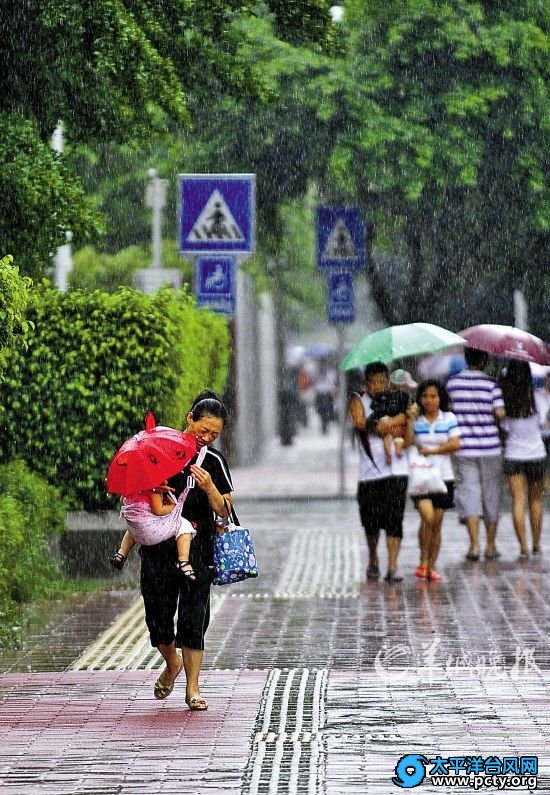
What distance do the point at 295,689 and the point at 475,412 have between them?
7.22 m

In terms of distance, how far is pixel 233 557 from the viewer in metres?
8.86

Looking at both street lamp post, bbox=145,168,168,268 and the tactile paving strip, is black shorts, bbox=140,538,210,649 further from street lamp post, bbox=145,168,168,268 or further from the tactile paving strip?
street lamp post, bbox=145,168,168,268

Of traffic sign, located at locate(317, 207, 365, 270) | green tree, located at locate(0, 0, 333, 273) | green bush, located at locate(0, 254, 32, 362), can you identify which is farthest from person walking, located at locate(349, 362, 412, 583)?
traffic sign, located at locate(317, 207, 365, 270)

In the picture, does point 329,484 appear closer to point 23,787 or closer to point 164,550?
point 164,550

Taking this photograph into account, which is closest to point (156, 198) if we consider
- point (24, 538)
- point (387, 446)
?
point (387, 446)

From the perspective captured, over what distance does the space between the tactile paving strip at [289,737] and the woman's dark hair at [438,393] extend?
5.46m

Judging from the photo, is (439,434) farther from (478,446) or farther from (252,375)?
(252,375)

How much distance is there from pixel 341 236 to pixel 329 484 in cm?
595

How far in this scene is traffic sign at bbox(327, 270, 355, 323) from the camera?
24.0 metres

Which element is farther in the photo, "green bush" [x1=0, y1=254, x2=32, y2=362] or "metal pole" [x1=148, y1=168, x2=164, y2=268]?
"metal pole" [x1=148, y1=168, x2=164, y2=268]

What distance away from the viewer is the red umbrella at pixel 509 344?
15.9 meters

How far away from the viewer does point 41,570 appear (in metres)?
13.2

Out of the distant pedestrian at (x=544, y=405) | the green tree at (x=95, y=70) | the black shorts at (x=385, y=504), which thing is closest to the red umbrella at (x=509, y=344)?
the distant pedestrian at (x=544, y=405)

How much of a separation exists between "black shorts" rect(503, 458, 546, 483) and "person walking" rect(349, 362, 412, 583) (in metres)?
2.25
